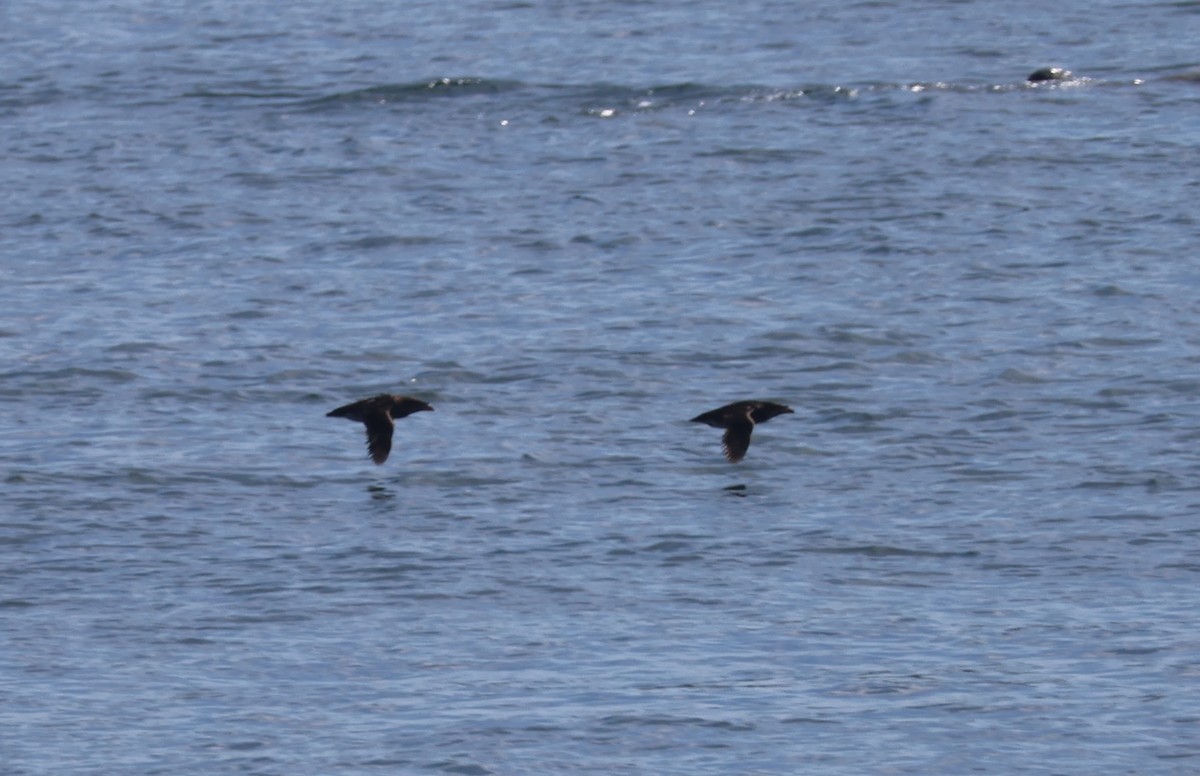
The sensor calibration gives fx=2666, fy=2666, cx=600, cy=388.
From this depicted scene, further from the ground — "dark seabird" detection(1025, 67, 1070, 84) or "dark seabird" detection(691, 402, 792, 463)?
"dark seabird" detection(1025, 67, 1070, 84)

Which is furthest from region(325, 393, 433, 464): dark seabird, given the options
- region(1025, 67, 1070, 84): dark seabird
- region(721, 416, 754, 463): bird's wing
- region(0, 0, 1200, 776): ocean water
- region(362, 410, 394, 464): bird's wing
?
region(1025, 67, 1070, 84): dark seabird

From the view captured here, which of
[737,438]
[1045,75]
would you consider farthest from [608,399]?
[1045,75]

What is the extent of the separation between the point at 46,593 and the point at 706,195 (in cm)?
1367

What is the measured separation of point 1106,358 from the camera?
23.7 meters

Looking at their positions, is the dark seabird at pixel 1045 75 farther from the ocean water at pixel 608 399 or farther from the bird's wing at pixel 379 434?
the bird's wing at pixel 379 434

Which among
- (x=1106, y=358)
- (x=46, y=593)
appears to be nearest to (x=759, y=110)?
(x=1106, y=358)

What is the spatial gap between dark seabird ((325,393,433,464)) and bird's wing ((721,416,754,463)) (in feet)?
7.99

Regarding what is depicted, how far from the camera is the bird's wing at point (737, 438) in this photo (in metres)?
20.7

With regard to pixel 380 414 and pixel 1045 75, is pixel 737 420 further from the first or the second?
pixel 1045 75

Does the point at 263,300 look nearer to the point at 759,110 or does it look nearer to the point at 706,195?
the point at 706,195

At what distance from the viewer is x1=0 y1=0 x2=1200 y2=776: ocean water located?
50.9 ft

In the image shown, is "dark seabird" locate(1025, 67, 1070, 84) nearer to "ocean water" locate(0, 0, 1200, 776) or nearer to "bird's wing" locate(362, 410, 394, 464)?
"ocean water" locate(0, 0, 1200, 776)

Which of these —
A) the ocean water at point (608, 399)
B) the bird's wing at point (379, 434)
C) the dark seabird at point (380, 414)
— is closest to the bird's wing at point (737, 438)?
the ocean water at point (608, 399)

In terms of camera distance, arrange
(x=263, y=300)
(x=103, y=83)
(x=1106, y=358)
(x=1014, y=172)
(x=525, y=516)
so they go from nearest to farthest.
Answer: (x=525, y=516) → (x=1106, y=358) → (x=263, y=300) → (x=1014, y=172) → (x=103, y=83)
